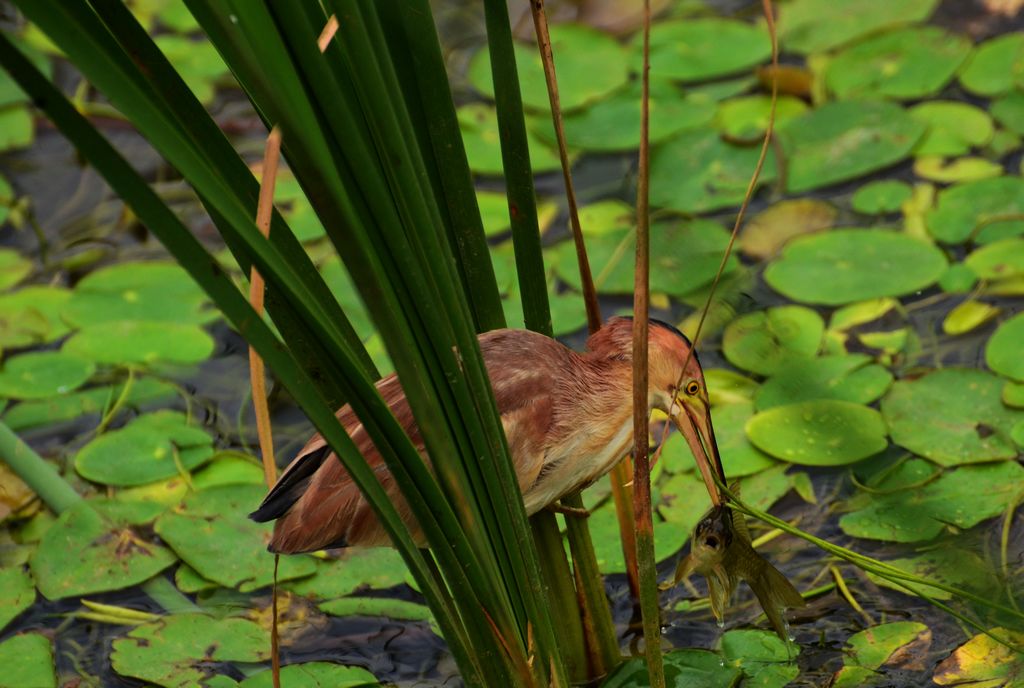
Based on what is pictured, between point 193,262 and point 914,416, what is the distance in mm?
2294

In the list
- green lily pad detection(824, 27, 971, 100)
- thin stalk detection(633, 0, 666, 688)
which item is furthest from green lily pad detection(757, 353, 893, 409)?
thin stalk detection(633, 0, 666, 688)

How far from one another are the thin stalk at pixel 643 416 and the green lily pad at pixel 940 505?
1.15m

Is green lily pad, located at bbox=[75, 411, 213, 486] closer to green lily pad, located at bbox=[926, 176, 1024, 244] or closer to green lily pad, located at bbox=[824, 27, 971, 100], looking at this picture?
green lily pad, located at bbox=[926, 176, 1024, 244]

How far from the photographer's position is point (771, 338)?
141 inches

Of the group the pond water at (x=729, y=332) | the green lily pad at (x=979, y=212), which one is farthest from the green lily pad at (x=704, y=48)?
the green lily pad at (x=979, y=212)

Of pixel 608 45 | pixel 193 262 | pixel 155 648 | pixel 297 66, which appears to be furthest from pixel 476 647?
pixel 608 45

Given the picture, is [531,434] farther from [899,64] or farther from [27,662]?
[899,64]

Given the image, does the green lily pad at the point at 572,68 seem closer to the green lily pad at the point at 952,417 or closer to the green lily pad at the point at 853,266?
the green lily pad at the point at 853,266

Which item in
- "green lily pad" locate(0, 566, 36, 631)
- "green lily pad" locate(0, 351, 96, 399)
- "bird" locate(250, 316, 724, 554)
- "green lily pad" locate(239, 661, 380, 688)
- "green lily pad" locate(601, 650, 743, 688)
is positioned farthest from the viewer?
"green lily pad" locate(0, 351, 96, 399)

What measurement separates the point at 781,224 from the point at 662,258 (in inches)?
16.0

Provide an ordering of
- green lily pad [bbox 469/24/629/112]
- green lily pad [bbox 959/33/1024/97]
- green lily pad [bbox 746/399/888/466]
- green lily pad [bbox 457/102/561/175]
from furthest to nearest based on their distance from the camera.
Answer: green lily pad [bbox 469/24/629/112] → green lily pad [bbox 457/102/561/175] → green lily pad [bbox 959/33/1024/97] → green lily pad [bbox 746/399/888/466]

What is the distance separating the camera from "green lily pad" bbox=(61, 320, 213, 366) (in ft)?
12.4

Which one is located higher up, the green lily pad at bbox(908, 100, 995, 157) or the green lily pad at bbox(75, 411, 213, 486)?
the green lily pad at bbox(908, 100, 995, 157)

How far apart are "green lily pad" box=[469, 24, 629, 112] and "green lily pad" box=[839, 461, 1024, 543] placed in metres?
2.14
